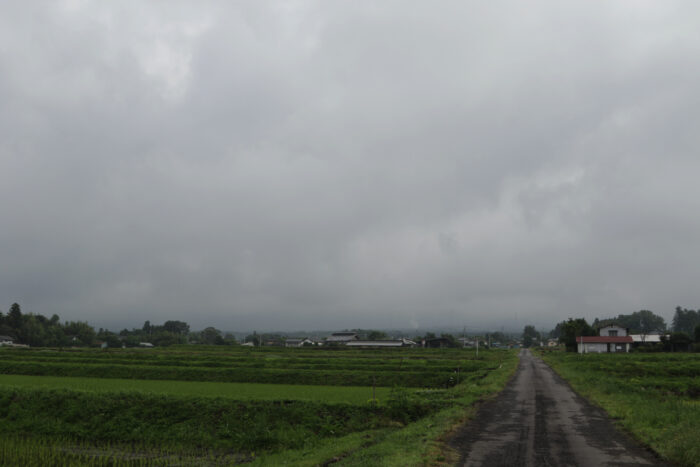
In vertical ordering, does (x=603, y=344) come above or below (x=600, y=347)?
above

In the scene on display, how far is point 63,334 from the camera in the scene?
549 ft

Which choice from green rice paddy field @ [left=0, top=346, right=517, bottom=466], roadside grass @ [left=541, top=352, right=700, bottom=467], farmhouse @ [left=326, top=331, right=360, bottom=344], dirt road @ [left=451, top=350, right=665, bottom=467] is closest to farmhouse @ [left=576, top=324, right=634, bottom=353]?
roadside grass @ [left=541, top=352, right=700, bottom=467]

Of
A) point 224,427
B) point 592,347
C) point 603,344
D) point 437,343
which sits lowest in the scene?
point 437,343

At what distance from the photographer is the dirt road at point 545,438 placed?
51.3 feet

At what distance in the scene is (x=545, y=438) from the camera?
61.6 feet

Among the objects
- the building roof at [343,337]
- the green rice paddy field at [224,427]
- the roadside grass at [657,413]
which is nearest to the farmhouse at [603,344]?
the roadside grass at [657,413]

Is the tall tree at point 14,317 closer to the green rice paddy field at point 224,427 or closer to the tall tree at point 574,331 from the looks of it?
the green rice paddy field at point 224,427

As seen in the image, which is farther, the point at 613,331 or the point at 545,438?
the point at 613,331

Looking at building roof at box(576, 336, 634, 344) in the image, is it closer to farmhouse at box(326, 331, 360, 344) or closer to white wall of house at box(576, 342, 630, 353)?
white wall of house at box(576, 342, 630, 353)

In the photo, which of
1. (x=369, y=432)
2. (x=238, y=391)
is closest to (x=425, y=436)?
(x=369, y=432)

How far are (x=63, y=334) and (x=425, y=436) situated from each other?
184327 mm

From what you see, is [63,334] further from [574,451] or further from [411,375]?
[574,451]

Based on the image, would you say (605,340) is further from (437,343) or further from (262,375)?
(262,375)

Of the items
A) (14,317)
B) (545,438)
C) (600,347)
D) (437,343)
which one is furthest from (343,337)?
(545,438)
